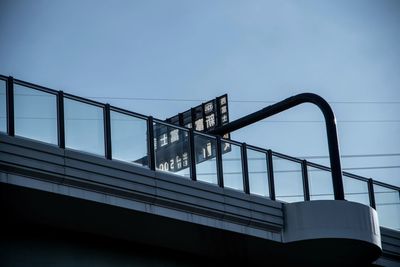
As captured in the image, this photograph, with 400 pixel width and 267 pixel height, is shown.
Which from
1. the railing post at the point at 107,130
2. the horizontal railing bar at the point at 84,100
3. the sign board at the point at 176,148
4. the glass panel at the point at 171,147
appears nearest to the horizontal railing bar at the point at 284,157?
the sign board at the point at 176,148

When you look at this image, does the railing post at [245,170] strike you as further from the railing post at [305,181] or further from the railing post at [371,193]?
the railing post at [371,193]

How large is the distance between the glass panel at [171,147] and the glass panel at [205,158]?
0.33 meters

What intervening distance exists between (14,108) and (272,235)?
31.0 ft

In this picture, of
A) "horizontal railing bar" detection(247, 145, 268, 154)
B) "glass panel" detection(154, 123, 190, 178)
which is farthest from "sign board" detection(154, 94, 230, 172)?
"horizontal railing bar" detection(247, 145, 268, 154)

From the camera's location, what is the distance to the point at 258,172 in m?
34.0

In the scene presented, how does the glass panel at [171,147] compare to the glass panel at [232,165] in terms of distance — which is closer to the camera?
the glass panel at [171,147]

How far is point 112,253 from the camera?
103 feet

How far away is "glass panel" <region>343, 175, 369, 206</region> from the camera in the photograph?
119 ft

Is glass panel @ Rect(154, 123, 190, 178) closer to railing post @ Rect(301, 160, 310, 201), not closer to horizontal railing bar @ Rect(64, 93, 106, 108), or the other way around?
horizontal railing bar @ Rect(64, 93, 106, 108)

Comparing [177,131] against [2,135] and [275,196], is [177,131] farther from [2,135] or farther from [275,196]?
[2,135]

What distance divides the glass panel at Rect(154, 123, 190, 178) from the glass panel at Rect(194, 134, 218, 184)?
335 mm

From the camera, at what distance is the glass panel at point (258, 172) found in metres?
33.6

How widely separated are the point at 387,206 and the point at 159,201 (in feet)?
36.1

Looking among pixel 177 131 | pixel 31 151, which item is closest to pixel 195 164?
pixel 177 131
